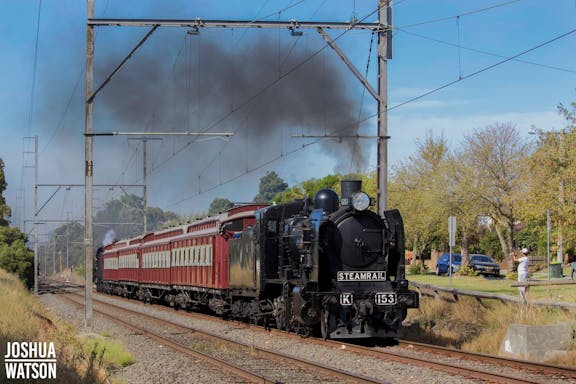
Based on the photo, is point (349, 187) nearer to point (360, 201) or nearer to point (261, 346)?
point (360, 201)

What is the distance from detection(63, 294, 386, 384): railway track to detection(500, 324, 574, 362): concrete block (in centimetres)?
383

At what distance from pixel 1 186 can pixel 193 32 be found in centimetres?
4777

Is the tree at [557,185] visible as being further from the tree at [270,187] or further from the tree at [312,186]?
the tree at [270,187]

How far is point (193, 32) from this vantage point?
61.0 feet

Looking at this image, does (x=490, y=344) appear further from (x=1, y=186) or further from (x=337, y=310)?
(x=1, y=186)

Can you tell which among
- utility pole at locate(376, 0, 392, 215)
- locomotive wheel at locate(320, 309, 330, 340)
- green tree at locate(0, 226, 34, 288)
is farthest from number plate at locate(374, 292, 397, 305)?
green tree at locate(0, 226, 34, 288)

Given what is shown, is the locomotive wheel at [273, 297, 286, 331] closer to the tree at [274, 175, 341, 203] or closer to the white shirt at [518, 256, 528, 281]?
the white shirt at [518, 256, 528, 281]

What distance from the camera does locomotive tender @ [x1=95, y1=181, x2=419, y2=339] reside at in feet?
49.6

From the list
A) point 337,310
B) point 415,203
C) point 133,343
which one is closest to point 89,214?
point 133,343

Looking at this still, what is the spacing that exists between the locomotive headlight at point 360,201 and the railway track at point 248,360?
349 cm

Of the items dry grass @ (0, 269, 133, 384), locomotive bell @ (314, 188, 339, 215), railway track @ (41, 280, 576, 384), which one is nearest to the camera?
dry grass @ (0, 269, 133, 384)

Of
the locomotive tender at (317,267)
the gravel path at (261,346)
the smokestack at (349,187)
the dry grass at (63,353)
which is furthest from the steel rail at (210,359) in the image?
the smokestack at (349,187)

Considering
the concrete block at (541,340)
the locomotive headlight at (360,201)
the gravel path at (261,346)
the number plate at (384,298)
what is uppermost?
the locomotive headlight at (360,201)

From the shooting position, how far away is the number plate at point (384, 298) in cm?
1502
